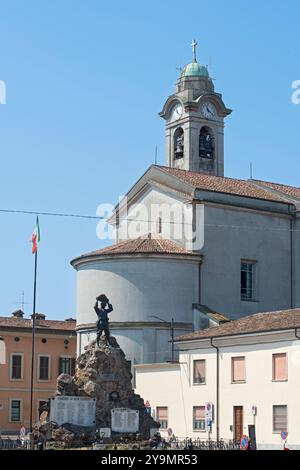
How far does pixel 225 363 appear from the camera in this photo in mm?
44375

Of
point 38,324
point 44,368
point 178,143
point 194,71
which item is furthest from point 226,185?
point 194,71

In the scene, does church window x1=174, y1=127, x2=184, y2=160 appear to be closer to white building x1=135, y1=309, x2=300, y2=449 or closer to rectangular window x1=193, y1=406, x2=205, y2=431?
white building x1=135, y1=309, x2=300, y2=449

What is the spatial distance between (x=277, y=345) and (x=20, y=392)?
27.7 m

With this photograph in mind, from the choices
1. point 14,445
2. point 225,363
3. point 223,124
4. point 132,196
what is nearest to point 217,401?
point 225,363

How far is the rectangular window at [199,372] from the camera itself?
151 ft

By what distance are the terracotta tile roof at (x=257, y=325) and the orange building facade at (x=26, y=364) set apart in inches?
811

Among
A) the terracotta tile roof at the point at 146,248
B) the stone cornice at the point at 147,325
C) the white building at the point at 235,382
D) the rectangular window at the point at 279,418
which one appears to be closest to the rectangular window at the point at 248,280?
the terracotta tile roof at the point at 146,248

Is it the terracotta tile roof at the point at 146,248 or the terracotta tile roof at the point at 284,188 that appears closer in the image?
the terracotta tile roof at the point at 146,248

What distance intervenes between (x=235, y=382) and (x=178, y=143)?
3584 cm

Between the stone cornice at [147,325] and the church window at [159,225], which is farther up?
the church window at [159,225]

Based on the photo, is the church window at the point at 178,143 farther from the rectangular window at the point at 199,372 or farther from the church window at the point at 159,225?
the rectangular window at the point at 199,372

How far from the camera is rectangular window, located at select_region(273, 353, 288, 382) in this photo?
41125 millimetres

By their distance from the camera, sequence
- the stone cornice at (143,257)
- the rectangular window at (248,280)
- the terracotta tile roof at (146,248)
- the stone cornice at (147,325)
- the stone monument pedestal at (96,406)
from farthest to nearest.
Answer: the rectangular window at (248,280), the terracotta tile roof at (146,248), the stone cornice at (143,257), the stone cornice at (147,325), the stone monument pedestal at (96,406)

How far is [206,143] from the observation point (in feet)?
249
